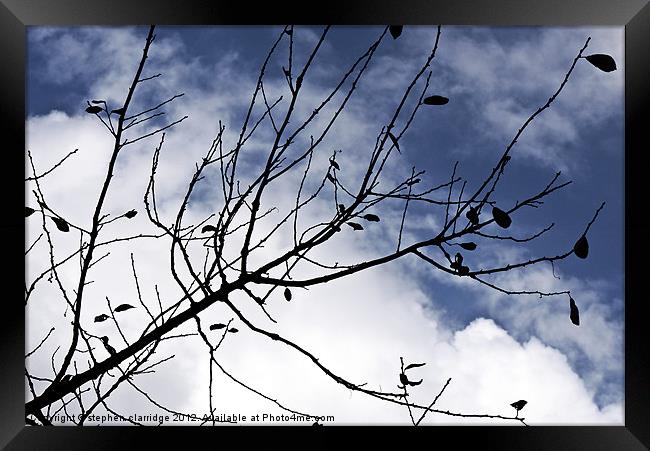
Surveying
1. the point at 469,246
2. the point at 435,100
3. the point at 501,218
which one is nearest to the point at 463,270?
the point at 469,246

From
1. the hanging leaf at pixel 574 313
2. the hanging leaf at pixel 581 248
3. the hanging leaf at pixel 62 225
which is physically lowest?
the hanging leaf at pixel 574 313

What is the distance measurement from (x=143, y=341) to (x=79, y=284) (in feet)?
0.93

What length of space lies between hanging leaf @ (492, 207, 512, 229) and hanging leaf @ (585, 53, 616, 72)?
1.42 ft

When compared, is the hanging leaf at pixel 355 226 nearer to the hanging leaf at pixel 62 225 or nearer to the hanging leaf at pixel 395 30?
the hanging leaf at pixel 395 30

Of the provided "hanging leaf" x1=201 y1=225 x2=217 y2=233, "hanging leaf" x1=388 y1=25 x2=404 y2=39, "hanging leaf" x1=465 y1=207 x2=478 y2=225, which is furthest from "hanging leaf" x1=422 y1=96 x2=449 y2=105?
"hanging leaf" x1=201 y1=225 x2=217 y2=233

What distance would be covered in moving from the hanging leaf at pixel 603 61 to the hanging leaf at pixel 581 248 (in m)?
0.43

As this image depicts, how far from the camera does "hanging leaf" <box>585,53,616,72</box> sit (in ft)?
4.61

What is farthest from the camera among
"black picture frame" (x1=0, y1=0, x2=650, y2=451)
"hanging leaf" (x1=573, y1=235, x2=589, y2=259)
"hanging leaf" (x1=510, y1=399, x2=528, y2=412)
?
"hanging leaf" (x1=510, y1=399, x2=528, y2=412)

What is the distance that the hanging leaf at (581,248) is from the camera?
1350 mm

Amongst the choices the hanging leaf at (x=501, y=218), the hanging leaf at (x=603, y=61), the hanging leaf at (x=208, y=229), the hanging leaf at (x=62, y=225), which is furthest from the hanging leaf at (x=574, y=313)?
the hanging leaf at (x=62, y=225)

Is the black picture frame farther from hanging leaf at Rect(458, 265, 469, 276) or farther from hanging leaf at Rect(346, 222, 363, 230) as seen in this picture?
hanging leaf at Rect(346, 222, 363, 230)
